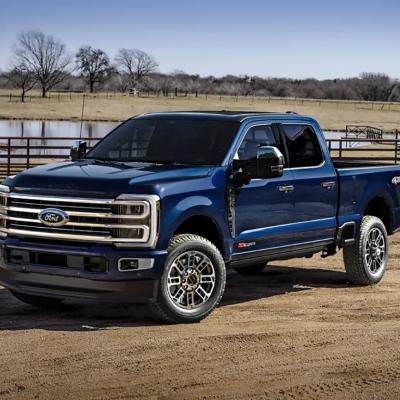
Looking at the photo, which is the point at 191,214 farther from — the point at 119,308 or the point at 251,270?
the point at 251,270

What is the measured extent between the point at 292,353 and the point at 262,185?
201cm

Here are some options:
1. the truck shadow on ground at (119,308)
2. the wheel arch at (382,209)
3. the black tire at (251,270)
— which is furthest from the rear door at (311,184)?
the black tire at (251,270)

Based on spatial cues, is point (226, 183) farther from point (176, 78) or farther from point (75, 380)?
point (176, 78)

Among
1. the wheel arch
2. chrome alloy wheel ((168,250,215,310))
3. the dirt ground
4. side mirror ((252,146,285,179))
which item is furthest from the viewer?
the wheel arch

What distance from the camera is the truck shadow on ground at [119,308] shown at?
25.2 feet

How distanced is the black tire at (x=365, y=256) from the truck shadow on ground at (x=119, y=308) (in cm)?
25

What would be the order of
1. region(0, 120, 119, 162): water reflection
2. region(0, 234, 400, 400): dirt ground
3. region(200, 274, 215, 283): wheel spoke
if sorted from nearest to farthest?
region(0, 234, 400, 400): dirt ground → region(200, 274, 215, 283): wheel spoke → region(0, 120, 119, 162): water reflection

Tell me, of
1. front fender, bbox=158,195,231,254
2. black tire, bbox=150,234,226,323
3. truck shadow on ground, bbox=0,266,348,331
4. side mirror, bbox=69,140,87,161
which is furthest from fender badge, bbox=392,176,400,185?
side mirror, bbox=69,140,87,161

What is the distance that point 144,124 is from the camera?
29.3 ft

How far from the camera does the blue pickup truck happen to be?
24.0 ft

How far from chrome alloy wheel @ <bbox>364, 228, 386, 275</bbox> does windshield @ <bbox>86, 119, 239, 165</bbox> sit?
7.92 ft

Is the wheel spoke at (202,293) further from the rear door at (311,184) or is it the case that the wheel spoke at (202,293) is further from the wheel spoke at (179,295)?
the rear door at (311,184)

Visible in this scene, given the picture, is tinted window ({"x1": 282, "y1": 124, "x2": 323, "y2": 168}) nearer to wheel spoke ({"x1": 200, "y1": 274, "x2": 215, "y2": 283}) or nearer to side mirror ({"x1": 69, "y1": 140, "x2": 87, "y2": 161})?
wheel spoke ({"x1": 200, "y1": 274, "x2": 215, "y2": 283})

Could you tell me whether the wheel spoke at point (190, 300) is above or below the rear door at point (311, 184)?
below
